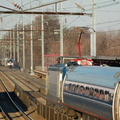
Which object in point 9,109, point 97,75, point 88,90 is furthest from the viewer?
point 9,109

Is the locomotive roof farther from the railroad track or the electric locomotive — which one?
the railroad track

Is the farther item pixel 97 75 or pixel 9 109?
pixel 9 109

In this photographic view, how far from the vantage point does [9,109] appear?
26.5m

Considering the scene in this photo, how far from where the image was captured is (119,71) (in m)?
12.3

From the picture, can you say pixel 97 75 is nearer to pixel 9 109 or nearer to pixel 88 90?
pixel 88 90

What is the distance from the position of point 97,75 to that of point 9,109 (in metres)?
14.7

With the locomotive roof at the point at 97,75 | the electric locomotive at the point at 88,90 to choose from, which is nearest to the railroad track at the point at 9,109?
the electric locomotive at the point at 88,90

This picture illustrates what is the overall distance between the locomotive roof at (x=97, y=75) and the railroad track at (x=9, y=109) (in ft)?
21.1

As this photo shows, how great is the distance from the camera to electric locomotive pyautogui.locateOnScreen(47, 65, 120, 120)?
11.7 m

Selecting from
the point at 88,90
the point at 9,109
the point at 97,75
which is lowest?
the point at 9,109

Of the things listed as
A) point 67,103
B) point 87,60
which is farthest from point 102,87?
point 87,60

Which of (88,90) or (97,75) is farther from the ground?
(97,75)

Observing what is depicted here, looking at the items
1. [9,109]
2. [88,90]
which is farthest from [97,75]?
[9,109]

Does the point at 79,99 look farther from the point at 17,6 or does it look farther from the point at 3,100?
the point at 3,100
